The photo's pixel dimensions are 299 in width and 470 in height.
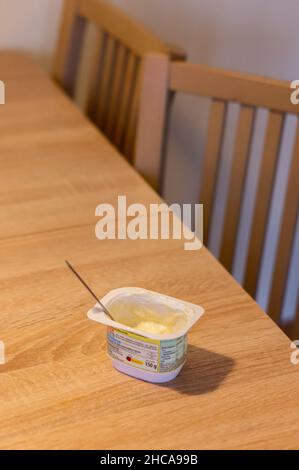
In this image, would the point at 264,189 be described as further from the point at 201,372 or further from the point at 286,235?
the point at 201,372

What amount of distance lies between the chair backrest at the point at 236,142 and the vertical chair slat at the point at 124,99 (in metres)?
0.26

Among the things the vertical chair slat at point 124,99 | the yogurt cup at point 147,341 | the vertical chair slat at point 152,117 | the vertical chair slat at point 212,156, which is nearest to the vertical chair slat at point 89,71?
the vertical chair slat at point 124,99

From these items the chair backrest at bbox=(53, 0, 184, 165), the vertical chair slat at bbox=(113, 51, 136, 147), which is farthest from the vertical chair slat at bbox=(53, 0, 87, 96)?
the vertical chair slat at bbox=(113, 51, 136, 147)

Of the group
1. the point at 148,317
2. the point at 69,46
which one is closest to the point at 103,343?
the point at 148,317

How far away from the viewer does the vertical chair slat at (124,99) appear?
1763mm

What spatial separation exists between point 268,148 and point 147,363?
0.60m

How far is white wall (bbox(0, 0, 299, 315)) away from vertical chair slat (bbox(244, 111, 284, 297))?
1.67ft

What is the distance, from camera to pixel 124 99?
1.81 meters

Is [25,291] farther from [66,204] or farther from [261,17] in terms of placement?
[261,17]

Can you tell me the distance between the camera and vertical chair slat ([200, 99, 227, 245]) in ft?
4.80

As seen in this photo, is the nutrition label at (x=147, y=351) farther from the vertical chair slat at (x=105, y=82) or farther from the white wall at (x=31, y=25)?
the white wall at (x=31, y=25)

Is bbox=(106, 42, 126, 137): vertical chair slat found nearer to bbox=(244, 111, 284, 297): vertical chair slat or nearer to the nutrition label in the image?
bbox=(244, 111, 284, 297): vertical chair slat

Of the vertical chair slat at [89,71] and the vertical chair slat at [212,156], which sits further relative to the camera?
the vertical chair slat at [89,71]
